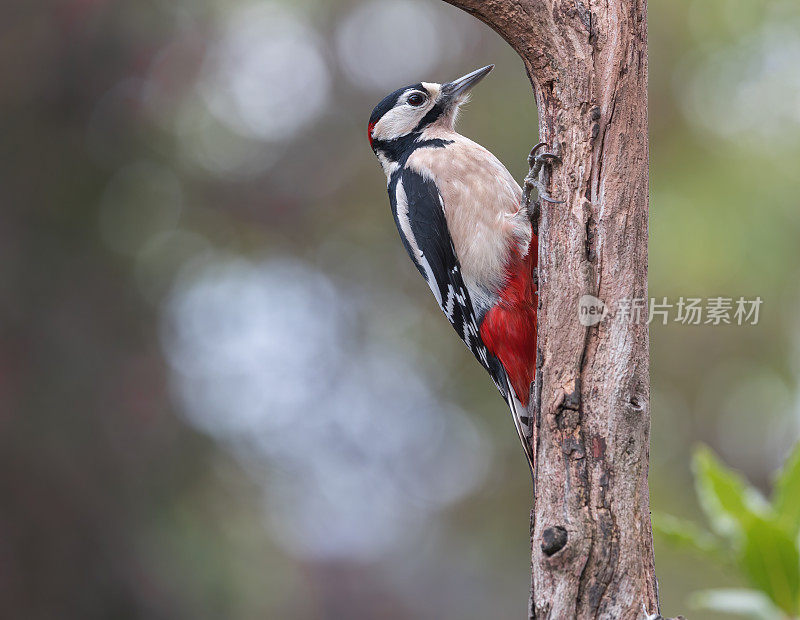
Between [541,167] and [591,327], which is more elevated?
[541,167]

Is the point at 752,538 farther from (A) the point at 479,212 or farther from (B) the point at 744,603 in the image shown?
(A) the point at 479,212

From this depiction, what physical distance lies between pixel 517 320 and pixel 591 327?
0.74 m

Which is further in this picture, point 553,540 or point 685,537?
point 685,537

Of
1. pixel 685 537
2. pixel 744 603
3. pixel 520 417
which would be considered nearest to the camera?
pixel 685 537

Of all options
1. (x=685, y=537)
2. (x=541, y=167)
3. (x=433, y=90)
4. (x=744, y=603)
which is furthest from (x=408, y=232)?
(x=744, y=603)

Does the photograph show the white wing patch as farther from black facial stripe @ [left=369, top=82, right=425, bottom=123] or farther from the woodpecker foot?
the woodpecker foot

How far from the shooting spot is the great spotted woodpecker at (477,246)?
273cm

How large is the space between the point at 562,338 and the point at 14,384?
13.6ft

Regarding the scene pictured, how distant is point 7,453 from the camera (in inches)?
197

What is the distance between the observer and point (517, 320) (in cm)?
275

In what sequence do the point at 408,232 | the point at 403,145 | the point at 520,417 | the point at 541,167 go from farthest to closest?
the point at 403,145 → the point at 408,232 → the point at 520,417 → the point at 541,167

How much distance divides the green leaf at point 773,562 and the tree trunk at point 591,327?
0.66m

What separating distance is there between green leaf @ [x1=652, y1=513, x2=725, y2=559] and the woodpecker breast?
3.06 feet

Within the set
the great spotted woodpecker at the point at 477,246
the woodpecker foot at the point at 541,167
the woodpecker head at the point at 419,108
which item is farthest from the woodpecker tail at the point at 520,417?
the woodpecker head at the point at 419,108
